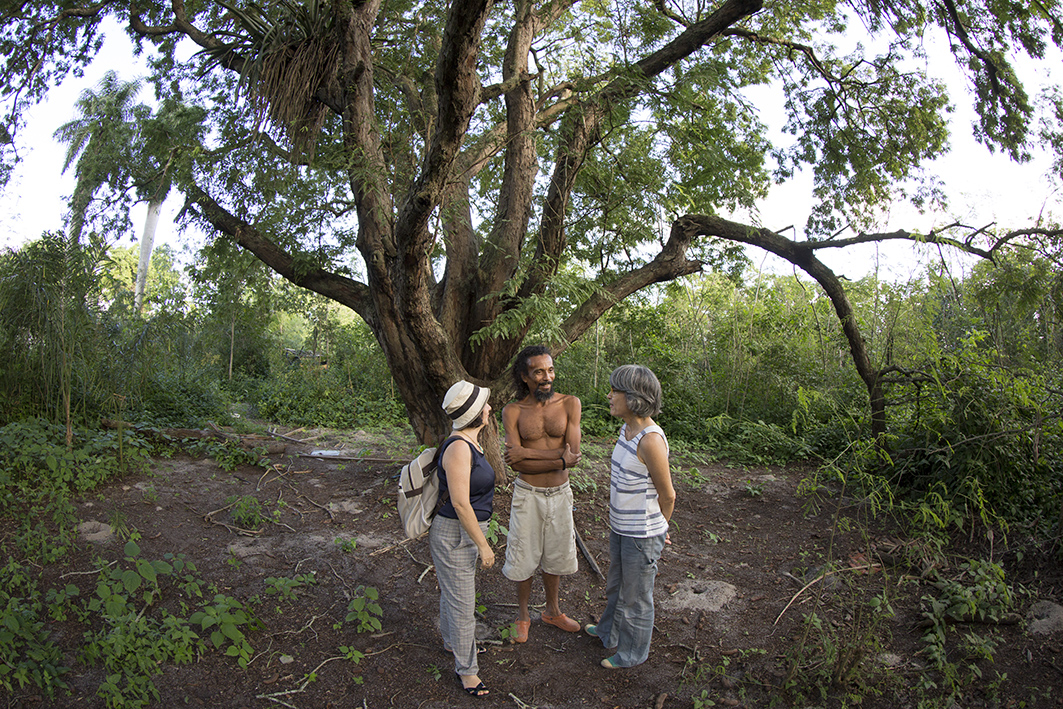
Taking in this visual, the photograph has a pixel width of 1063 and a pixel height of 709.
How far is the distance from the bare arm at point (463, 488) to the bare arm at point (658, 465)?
841 mm

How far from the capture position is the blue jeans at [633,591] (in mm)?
3260

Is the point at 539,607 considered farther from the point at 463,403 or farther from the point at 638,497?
the point at 463,403

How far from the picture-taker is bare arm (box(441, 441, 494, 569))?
298cm

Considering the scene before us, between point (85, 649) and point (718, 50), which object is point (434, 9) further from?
point (85, 649)

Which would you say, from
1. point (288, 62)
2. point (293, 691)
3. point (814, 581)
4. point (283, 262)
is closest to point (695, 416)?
point (814, 581)

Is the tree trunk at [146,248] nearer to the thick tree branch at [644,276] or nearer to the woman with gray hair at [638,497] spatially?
the thick tree branch at [644,276]

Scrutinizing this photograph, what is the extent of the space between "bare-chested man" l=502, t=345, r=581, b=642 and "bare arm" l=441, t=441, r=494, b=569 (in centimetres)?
60

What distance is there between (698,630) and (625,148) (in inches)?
181

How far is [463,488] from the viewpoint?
10.00ft

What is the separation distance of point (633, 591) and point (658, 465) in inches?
27.5

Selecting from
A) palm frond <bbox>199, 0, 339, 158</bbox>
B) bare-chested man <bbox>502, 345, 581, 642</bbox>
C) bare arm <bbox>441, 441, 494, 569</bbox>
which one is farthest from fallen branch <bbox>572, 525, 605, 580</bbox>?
palm frond <bbox>199, 0, 339, 158</bbox>

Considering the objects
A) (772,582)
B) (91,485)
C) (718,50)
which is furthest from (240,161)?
(772,582)

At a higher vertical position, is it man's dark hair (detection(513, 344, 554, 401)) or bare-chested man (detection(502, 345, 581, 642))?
man's dark hair (detection(513, 344, 554, 401))

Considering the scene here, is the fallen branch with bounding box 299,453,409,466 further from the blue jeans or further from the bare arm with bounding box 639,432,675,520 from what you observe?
the bare arm with bounding box 639,432,675,520
